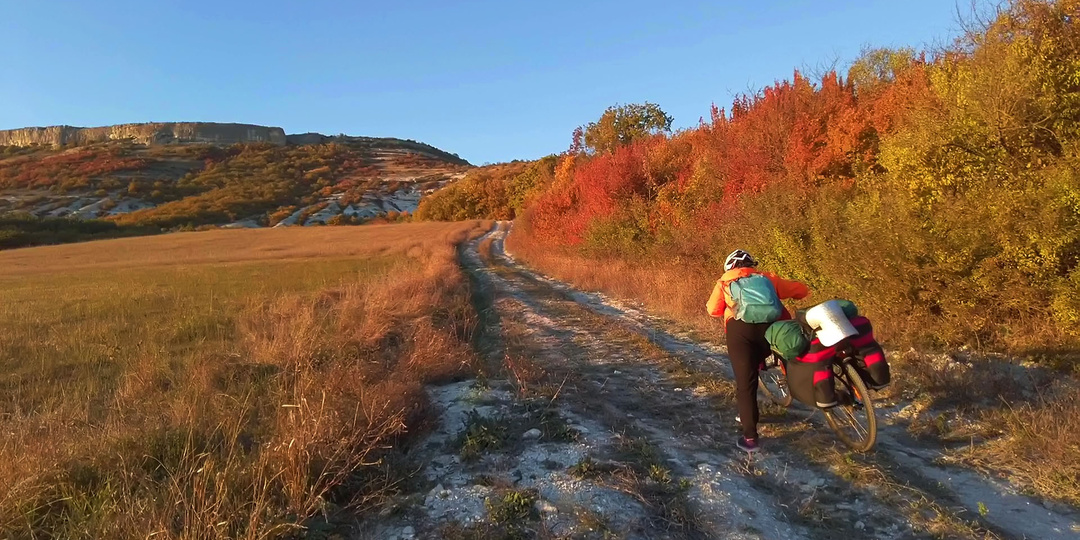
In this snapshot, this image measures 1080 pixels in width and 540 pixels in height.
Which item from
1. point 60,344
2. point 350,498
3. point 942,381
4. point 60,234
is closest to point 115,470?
point 350,498

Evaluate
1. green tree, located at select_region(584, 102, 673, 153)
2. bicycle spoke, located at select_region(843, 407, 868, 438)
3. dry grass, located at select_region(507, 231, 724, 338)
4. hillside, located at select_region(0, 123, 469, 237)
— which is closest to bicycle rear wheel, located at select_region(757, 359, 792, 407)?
bicycle spoke, located at select_region(843, 407, 868, 438)

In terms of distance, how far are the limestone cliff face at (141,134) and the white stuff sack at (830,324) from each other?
17401 cm

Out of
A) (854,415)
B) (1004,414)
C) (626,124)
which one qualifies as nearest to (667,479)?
(854,415)

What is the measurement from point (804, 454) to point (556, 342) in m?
5.66

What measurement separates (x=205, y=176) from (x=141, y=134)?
63203 millimetres

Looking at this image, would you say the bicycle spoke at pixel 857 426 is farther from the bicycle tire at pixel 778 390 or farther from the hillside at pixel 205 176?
the hillside at pixel 205 176

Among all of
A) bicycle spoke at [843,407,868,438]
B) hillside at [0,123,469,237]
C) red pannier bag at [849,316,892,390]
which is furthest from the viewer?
hillside at [0,123,469,237]

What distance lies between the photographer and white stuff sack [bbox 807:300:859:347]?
447cm

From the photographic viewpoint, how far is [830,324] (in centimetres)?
452

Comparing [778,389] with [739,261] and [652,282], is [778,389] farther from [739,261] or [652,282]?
[652,282]

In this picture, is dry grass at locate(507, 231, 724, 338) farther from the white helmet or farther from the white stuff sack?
the white stuff sack

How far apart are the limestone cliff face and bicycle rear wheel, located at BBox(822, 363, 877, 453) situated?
174m

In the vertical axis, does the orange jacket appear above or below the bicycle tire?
above

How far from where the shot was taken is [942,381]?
6168 mm
